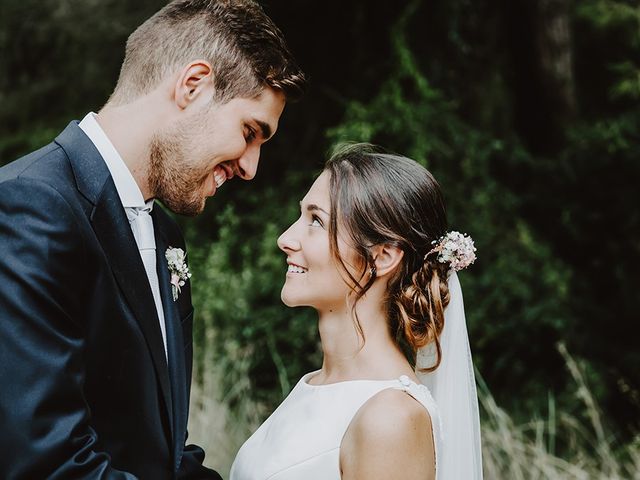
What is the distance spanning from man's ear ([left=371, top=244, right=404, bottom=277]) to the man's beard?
695 millimetres

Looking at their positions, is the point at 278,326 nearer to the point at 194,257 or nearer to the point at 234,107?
the point at 194,257

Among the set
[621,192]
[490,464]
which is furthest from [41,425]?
[621,192]

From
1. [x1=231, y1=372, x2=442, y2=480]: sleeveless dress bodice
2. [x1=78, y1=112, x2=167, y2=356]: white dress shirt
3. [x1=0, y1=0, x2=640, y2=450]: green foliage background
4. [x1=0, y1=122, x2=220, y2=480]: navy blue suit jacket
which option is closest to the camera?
[x1=0, y1=122, x2=220, y2=480]: navy blue suit jacket

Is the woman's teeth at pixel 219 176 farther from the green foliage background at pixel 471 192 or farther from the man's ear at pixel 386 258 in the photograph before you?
the green foliage background at pixel 471 192

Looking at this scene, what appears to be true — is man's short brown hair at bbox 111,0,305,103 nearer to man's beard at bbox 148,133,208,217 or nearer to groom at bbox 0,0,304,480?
groom at bbox 0,0,304,480

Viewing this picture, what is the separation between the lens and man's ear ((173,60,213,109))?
8.52 ft

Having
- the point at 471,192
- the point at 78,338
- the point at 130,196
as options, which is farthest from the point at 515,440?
the point at 78,338

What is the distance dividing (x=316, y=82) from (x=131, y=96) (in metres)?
4.31

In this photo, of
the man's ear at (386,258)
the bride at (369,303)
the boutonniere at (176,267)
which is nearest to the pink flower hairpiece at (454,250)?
the bride at (369,303)

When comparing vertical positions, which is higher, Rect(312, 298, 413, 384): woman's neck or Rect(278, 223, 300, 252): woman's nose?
Rect(278, 223, 300, 252): woman's nose

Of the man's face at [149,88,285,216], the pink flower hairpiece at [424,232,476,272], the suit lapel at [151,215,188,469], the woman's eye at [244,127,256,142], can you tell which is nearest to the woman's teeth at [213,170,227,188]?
the man's face at [149,88,285,216]

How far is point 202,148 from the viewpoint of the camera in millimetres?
2635

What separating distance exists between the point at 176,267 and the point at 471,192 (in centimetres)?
411

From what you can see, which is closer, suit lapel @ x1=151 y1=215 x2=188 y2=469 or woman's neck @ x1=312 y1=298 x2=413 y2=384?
suit lapel @ x1=151 y1=215 x2=188 y2=469
